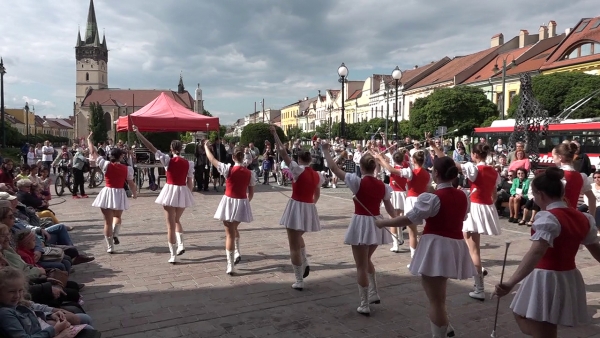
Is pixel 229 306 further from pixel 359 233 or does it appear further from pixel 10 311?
pixel 10 311

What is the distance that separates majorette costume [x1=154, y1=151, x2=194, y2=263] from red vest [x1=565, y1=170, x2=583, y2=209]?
18.4 feet

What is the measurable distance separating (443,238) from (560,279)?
1.06 metres

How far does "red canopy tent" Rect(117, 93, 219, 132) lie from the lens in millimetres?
16125

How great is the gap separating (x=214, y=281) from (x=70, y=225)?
601 centimetres

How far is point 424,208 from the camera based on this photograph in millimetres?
3961

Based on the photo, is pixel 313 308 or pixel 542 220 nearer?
pixel 542 220

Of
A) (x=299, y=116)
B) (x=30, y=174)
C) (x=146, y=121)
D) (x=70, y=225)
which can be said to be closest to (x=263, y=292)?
(x=70, y=225)

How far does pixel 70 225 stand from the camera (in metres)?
10.9

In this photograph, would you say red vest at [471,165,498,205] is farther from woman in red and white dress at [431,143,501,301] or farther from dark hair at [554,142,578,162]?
dark hair at [554,142,578,162]

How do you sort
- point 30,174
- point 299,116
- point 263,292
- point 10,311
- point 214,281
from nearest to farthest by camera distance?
1. point 10,311
2. point 263,292
3. point 214,281
4. point 30,174
5. point 299,116

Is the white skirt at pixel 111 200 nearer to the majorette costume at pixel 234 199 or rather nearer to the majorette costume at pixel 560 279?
the majorette costume at pixel 234 199

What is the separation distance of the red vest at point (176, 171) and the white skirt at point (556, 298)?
597 centimetres

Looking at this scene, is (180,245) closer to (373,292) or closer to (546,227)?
(373,292)

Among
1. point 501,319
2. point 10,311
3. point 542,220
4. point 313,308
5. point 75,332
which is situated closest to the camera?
point 542,220
